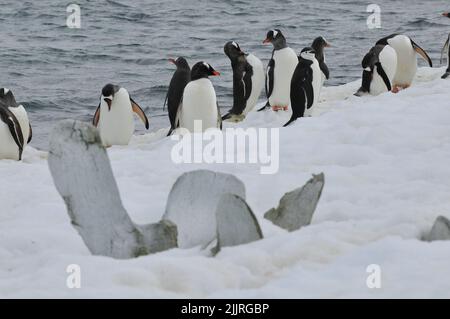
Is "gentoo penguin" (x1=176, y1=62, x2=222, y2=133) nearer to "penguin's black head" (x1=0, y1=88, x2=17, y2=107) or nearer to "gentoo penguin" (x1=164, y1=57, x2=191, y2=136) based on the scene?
"gentoo penguin" (x1=164, y1=57, x2=191, y2=136)

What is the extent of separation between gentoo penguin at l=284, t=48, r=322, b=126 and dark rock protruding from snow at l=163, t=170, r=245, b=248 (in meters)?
6.24

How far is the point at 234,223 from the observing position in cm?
426

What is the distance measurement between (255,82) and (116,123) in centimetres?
276

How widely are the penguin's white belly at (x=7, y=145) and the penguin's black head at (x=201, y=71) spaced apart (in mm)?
2203

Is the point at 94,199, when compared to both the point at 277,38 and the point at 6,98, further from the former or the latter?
the point at 277,38

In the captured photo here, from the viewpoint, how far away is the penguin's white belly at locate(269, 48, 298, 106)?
12.0 metres

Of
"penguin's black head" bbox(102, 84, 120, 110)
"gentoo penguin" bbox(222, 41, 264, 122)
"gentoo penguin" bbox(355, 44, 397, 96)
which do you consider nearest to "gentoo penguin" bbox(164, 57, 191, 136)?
"gentoo penguin" bbox(222, 41, 264, 122)

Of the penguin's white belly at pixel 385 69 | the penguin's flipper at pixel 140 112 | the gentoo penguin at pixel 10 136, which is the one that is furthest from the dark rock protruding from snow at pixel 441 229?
the penguin's white belly at pixel 385 69

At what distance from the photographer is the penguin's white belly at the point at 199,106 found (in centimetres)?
1032

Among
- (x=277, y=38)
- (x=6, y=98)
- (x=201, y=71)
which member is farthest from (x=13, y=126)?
(x=277, y=38)

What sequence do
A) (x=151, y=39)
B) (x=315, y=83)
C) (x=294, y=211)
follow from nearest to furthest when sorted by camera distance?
(x=294, y=211), (x=315, y=83), (x=151, y=39)

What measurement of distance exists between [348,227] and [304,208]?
291 mm

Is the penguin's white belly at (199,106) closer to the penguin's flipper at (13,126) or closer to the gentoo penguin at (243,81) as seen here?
the gentoo penguin at (243,81)

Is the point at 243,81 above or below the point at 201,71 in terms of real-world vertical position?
below
